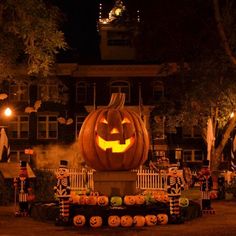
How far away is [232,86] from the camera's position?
28344mm

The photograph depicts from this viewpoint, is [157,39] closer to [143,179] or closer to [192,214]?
[192,214]

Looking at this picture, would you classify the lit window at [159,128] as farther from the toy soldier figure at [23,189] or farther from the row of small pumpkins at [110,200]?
the row of small pumpkins at [110,200]

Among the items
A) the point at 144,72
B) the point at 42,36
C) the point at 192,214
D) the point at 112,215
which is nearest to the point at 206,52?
the point at 42,36

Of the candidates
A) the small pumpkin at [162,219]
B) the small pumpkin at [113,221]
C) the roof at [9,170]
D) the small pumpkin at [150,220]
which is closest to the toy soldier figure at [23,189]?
the small pumpkin at [113,221]

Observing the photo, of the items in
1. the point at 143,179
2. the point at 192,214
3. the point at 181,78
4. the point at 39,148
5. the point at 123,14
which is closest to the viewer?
the point at 192,214

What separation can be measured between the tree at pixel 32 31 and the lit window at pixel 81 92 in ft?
81.2

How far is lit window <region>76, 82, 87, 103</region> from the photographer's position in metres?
47.8

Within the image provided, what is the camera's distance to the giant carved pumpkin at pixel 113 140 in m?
16.2

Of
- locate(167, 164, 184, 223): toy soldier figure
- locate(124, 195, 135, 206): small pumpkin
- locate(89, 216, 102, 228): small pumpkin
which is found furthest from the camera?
locate(124, 195, 135, 206): small pumpkin

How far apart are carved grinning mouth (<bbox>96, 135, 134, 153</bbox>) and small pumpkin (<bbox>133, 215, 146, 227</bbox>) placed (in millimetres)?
2269

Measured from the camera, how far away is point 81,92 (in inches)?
1884

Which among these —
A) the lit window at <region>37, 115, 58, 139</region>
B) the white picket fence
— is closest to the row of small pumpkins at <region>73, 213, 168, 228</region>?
the white picket fence

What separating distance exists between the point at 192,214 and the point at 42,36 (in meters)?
8.51

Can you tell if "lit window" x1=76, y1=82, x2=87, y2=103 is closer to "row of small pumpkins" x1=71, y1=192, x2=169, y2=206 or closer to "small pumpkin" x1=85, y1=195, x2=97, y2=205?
"row of small pumpkins" x1=71, y1=192, x2=169, y2=206
